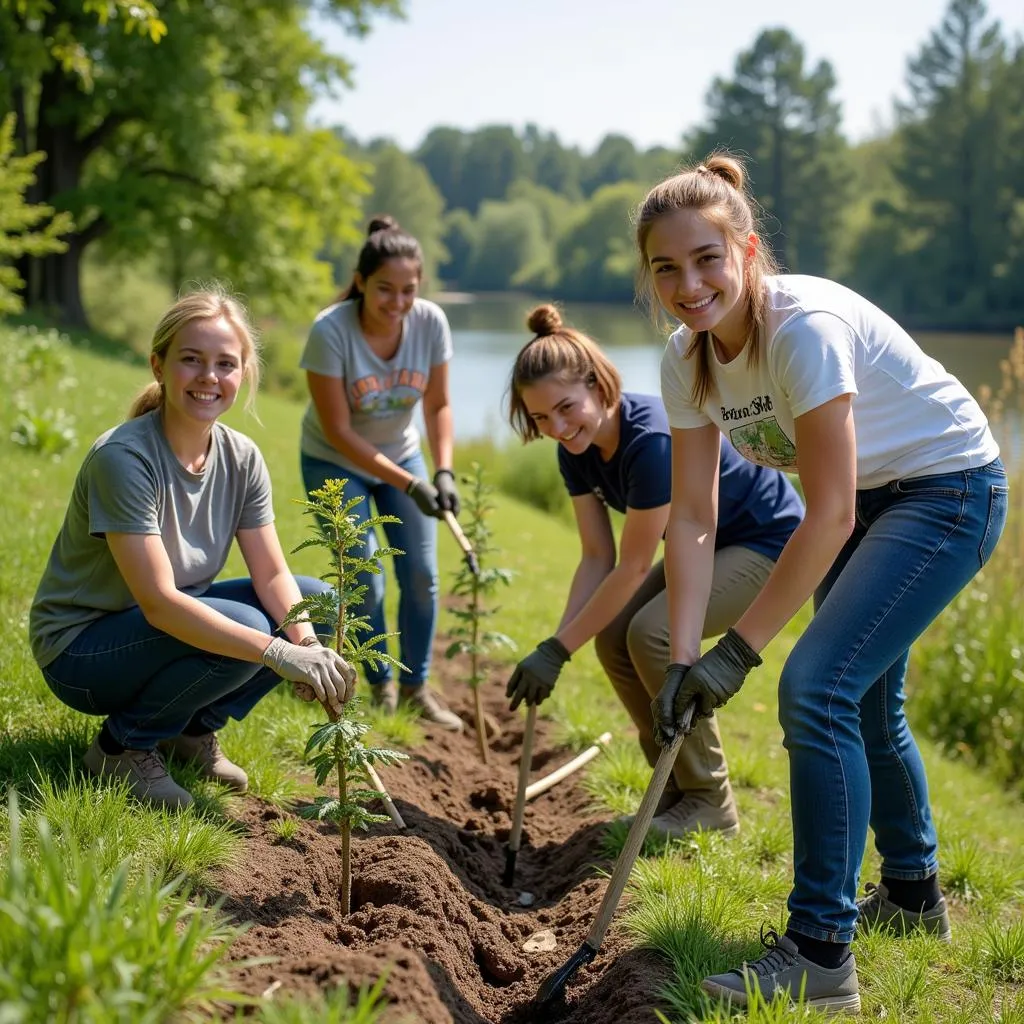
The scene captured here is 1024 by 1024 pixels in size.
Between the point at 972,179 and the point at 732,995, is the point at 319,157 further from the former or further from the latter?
the point at 972,179

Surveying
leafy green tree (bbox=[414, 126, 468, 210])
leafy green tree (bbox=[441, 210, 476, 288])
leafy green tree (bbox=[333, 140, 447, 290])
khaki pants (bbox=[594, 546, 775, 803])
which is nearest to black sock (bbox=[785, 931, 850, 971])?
khaki pants (bbox=[594, 546, 775, 803])

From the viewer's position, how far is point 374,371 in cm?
488

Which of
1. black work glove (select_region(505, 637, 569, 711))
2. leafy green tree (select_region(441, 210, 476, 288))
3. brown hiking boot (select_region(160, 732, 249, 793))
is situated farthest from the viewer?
leafy green tree (select_region(441, 210, 476, 288))

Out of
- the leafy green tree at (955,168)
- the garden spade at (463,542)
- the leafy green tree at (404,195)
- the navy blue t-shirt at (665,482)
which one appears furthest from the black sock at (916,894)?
the leafy green tree at (404,195)

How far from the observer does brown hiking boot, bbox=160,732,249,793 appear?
378cm

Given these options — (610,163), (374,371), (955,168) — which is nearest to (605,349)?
(955,168)

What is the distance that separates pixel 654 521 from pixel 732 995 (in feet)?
5.31

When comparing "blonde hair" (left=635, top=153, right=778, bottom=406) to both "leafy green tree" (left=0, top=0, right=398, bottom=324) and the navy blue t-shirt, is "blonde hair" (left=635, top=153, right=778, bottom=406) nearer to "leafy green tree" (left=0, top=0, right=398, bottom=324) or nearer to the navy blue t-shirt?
the navy blue t-shirt

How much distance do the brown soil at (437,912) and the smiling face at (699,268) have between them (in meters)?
1.80

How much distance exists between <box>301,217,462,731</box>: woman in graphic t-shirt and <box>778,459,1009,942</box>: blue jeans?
2.20 m

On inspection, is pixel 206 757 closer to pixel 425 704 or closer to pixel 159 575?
pixel 159 575

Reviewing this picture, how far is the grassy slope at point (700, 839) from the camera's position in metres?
3.06

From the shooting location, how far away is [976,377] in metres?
27.2

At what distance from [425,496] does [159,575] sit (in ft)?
5.60
